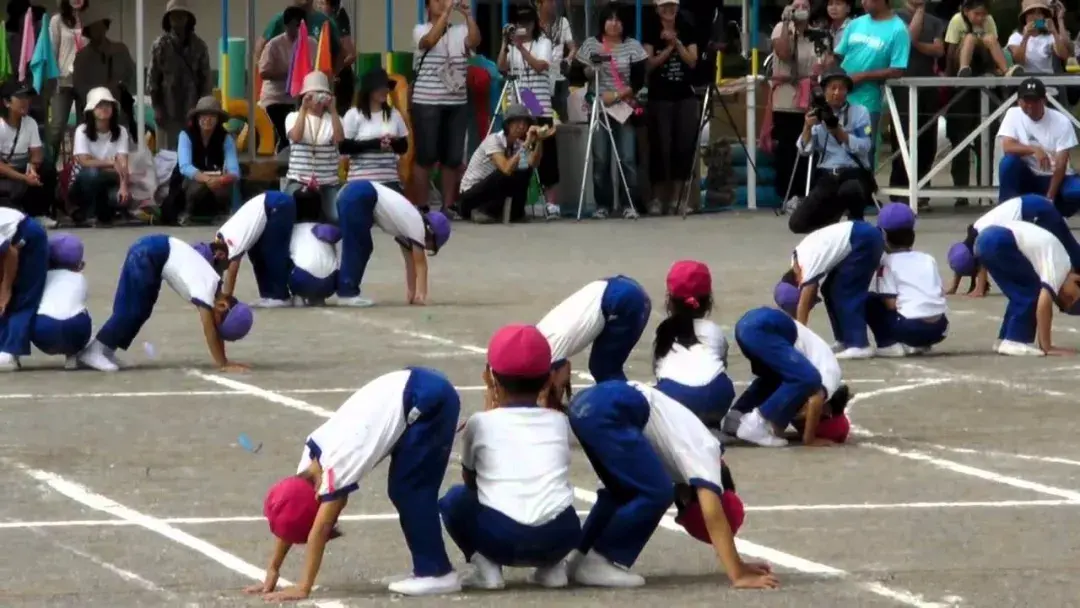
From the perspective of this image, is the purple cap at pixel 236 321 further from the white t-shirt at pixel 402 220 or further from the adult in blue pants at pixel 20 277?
the white t-shirt at pixel 402 220

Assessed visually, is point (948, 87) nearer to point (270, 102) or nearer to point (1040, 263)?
point (270, 102)

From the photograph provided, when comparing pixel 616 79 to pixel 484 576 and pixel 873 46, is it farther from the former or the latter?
pixel 484 576

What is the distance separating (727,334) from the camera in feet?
→ 48.8

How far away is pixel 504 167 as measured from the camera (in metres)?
21.6

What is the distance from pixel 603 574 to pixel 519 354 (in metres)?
0.84

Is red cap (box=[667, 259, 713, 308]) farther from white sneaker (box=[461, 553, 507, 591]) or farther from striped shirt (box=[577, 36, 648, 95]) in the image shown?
striped shirt (box=[577, 36, 648, 95])

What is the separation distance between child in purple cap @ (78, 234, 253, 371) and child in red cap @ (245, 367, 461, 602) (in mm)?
5333

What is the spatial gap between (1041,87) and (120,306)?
8.32 metres

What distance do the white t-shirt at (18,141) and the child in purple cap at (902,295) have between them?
9.78 meters

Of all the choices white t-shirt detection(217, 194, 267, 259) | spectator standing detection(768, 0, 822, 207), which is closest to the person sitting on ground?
spectator standing detection(768, 0, 822, 207)

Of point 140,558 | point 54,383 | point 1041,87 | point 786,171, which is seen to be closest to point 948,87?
point 786,171

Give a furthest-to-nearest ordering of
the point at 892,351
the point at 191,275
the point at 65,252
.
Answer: the point at 892,351 < the point at 65,252 < the point at 191,275

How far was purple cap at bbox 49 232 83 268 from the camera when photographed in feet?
44.2

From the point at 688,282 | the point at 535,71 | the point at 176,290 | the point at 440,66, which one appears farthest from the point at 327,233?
the point at 688,282
